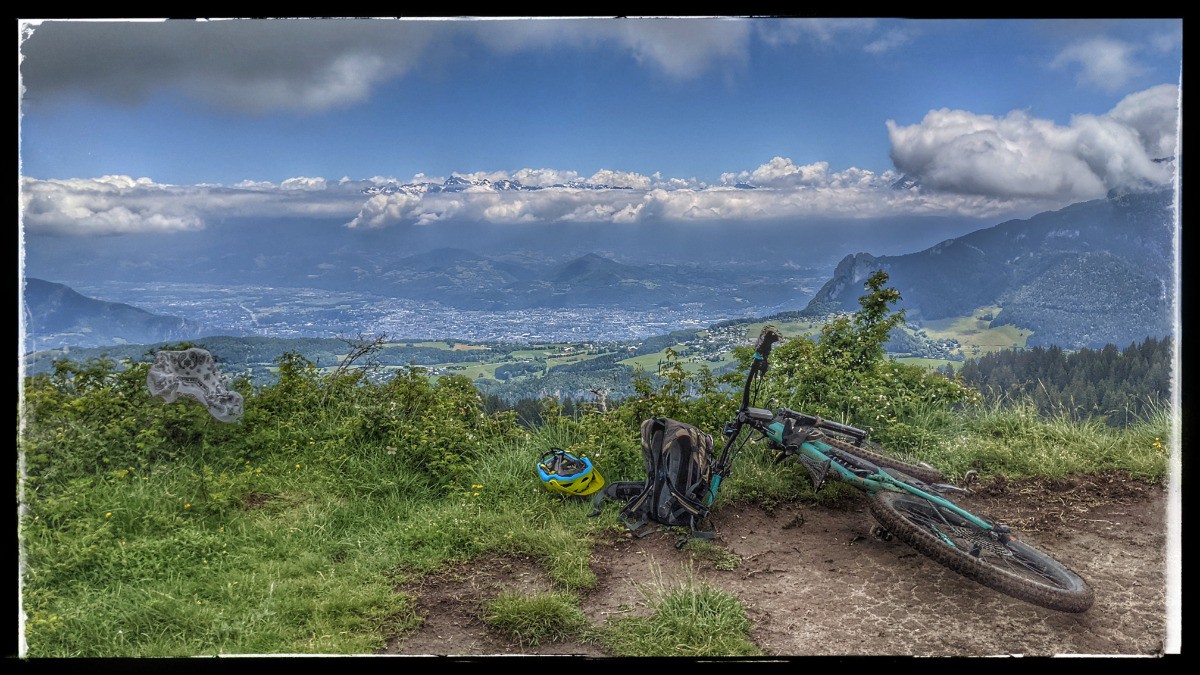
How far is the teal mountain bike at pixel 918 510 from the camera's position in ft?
13.7

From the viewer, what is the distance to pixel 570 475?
19.0ft

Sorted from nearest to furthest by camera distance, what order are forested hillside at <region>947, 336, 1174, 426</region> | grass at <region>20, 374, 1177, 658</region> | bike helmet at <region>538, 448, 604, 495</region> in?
grass at <region>20, 374, 1177, 658</region>
bike helmet at <region>538, 448, 604, 495</region>
forested hillside at <region>947, 336, 1174, 426</region>

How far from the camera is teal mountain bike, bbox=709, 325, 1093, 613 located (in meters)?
4.18

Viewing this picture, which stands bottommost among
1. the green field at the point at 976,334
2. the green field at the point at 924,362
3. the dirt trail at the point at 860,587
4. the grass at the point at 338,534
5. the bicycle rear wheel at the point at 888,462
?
the dirt trail at the point at 860,587

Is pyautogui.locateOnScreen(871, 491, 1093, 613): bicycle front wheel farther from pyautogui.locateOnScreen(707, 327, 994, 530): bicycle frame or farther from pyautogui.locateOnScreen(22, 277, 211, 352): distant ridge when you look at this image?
pyautogui.locateOnScreen(22, 277, 211, 352): distant ridge

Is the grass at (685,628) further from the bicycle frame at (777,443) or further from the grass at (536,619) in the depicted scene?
the bicycle frame at (777,443)

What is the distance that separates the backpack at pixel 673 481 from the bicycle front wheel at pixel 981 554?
1.04 m

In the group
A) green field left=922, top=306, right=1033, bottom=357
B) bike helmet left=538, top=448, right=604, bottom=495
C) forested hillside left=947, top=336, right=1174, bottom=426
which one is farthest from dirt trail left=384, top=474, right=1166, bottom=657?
green field left=922, top=306, right=1033, bottom=357

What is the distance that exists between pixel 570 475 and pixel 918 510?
227 centimetres

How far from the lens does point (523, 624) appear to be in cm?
421

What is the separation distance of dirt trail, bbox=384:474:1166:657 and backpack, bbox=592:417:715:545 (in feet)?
0.51

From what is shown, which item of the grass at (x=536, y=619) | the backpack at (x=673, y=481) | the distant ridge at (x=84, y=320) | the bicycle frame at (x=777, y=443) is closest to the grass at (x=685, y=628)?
the grass at (x=536, y=619)

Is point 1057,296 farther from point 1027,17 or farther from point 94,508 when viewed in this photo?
point 94,508

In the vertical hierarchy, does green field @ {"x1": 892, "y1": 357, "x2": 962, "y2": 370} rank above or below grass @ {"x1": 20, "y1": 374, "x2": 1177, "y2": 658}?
above
